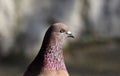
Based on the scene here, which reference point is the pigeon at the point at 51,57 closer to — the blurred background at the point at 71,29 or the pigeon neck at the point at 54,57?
the pigeon neck at the point at 54,57

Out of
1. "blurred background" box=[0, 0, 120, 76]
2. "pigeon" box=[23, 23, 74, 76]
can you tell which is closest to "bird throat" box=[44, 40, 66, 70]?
"pigeon" box=[23, 23, 74, 76]

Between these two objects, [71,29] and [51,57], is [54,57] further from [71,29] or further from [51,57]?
[71,29]

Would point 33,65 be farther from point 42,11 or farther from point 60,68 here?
point 42,11

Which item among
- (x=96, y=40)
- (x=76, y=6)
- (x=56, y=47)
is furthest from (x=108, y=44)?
(x=56, y=47)

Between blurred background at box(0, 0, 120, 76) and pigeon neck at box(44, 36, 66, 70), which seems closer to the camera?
pigeon neck at box(44, 36, 66, 70)

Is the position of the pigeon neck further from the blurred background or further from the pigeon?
the blurred background

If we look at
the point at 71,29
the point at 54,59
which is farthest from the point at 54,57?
the point at 71,29
